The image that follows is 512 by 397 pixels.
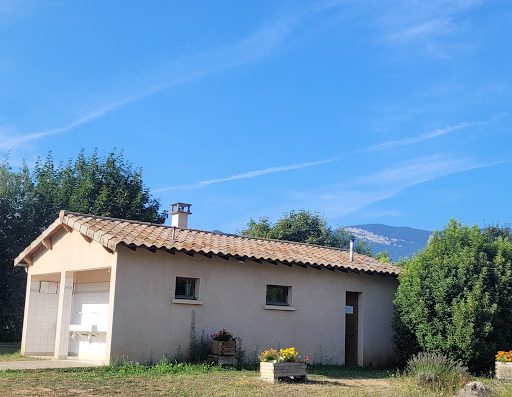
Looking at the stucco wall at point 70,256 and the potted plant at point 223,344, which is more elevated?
the stucco wall at point 70,256

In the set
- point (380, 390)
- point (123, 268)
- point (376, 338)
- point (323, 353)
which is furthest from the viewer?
point (376, 338)

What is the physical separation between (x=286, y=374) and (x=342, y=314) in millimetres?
6316

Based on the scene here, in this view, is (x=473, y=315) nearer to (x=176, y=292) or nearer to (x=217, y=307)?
(x=217, y=307)

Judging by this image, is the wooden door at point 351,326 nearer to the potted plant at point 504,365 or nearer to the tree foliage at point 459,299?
the tree foliage at point 459,299

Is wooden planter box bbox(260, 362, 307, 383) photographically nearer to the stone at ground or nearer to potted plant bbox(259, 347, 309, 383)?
potted plant bbox(259, 347, 309, 383)

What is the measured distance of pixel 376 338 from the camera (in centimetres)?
2017

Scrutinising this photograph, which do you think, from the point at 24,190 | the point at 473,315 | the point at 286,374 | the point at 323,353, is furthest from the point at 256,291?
the point at 24,190

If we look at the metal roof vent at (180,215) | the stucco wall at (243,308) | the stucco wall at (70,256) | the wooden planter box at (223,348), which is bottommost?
the wooden planter box at (223,348)

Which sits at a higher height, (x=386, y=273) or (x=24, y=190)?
(x=24, y=190)

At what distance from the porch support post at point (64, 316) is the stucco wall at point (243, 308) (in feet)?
10.9

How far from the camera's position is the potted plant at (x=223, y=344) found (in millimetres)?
15758

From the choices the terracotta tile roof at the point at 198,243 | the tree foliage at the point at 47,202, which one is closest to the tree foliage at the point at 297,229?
the tree foliage at the point at 47,202

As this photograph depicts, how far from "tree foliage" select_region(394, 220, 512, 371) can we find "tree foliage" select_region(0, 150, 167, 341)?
681 inches

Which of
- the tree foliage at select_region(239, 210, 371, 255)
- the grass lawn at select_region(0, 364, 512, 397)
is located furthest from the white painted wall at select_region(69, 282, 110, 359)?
the tree foliage at select_region(239, 210, 371, 255)
